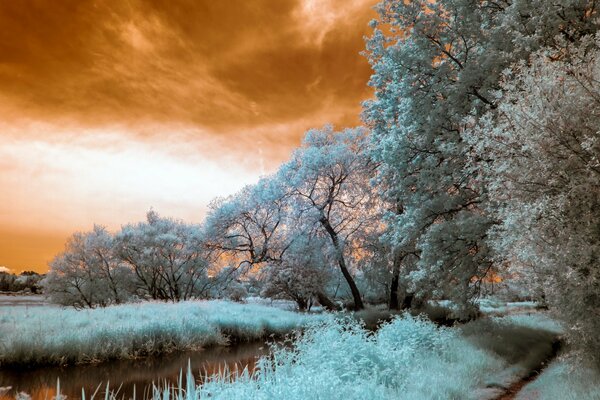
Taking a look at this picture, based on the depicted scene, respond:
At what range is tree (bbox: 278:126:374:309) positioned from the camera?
2734 cm

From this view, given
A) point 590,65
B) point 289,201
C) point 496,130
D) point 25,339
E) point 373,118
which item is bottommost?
point 25,339

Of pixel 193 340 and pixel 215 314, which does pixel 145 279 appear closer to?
pixel 215 314

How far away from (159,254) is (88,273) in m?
8.29

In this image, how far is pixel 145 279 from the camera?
146 feet

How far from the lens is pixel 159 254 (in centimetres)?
4169

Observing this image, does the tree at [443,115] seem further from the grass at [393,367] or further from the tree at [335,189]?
the tree at [335,189]

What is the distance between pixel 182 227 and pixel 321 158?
2377 cm

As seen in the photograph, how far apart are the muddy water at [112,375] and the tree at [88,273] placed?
103 ft

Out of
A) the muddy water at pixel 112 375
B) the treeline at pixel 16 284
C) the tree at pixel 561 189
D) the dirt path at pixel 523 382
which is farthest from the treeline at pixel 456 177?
the treeline at pixel 16 284

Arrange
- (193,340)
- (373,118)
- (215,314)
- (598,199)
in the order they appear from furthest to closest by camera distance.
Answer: (215,314), (373,118), (193,340), (598,199)

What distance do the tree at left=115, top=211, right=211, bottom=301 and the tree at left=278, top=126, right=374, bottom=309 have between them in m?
15.7

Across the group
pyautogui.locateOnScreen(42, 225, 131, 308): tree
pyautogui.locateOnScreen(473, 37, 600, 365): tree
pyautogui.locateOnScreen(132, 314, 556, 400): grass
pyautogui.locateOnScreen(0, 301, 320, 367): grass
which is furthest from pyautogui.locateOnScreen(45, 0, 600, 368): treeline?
pyautogui.locateOnScreen(42, 225, 131, 308): tree

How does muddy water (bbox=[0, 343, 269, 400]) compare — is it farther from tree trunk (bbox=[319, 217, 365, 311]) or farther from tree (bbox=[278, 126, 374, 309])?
tree (bbox=[278, 126, 374, 309])

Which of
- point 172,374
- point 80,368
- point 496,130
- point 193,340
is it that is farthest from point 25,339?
point 496,130
